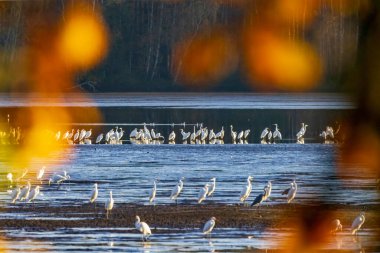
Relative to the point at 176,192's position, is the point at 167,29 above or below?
above

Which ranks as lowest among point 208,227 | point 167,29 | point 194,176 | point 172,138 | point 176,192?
point 172,138

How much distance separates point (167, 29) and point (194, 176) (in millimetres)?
19821

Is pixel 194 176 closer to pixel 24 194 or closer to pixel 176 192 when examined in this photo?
pixel 176 192

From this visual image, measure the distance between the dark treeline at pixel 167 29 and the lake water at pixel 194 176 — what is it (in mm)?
110

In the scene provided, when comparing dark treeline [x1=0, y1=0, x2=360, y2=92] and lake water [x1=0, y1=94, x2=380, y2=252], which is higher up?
dark treeline [x1=0, y1=0, x2=360, y2=92]

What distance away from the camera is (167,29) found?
1875 mm

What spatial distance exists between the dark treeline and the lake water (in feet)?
0.36

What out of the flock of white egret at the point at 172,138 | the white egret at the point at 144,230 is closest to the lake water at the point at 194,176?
the white egret at the point at 144,230

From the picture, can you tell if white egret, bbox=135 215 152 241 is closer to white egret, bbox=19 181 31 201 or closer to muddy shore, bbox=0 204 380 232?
muddy shore, bbox=0 204 380 232

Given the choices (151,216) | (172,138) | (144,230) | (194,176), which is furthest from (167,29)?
(172,138)

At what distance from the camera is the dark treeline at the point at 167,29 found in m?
1.48

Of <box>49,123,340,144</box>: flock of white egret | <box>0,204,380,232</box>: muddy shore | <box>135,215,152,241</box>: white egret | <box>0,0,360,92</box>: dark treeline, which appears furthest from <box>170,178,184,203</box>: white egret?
<box>49,123,340,144</box>: flock of white egret

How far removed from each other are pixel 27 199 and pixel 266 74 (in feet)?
50.8

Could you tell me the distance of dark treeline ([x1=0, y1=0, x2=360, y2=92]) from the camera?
1478 mm
